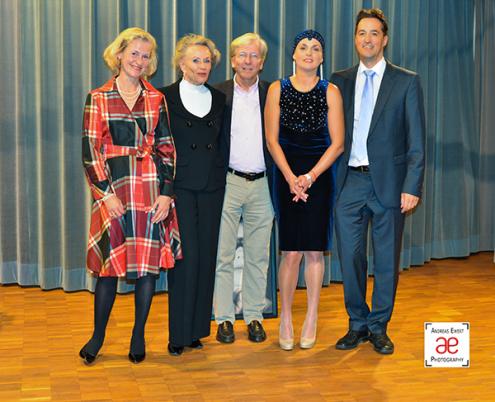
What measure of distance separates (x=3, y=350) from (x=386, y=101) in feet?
7.15

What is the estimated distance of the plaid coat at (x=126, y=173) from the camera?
3.76m

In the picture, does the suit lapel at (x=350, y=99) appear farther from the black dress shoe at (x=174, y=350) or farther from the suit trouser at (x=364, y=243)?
the black dress shoe at (x=174, y=350)

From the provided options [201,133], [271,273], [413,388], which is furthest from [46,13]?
[413,388]

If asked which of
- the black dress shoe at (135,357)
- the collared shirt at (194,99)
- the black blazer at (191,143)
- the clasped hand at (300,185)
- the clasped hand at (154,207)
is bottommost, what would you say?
the black dress shoe at (135,357)

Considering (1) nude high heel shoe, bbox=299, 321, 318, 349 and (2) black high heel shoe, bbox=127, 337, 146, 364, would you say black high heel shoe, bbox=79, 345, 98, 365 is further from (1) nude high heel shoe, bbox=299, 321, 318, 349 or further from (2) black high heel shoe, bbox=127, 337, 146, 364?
(1) nude high heel shoe, bbox=299, 321, 318, 349

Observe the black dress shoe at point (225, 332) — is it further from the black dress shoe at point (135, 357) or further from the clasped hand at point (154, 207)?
the clasped hand at point (154, 207)

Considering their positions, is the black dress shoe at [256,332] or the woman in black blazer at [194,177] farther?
the black dress shoe at [256,332]

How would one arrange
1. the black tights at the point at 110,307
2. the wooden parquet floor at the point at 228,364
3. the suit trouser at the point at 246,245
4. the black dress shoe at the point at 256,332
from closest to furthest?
the wooden parquet floor at the point at 228,364 → the black tights at the point at 110,307 → the suit trouser at the point at 246,245 → the black dress shoe at the point at 256,332

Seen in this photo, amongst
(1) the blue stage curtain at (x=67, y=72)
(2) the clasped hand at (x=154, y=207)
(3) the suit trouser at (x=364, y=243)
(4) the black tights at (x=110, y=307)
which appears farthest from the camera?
(1) the blue stage curtain at (x=67, y=72)

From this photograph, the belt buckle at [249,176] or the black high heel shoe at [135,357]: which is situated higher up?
the belt buckle at [249,176]

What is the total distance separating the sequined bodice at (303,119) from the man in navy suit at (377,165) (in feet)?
0.52

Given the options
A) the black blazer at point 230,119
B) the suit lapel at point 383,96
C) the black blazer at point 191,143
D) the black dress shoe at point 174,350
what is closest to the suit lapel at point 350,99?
the suit lapel at point 383,96

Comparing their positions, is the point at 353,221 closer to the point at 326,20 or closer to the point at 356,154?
the point at 356,154

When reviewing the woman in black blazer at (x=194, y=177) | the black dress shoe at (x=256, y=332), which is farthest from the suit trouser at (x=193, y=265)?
the black dress shoe at (x=256, y=332)
